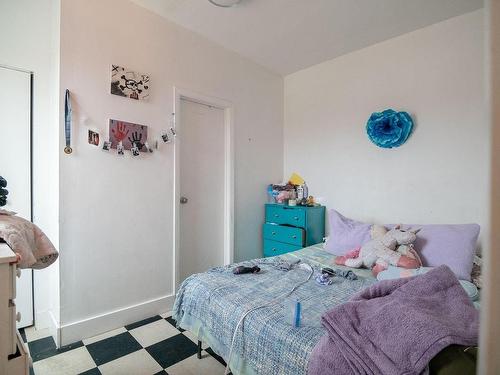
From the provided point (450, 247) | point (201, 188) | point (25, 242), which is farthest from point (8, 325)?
point (450, 247)

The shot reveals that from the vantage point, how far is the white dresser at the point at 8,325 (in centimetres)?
74

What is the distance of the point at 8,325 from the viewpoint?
0.76 m

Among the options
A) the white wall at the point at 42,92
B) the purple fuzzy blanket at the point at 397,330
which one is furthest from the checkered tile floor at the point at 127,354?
the purple fuzzy blanket at the point at 397,330

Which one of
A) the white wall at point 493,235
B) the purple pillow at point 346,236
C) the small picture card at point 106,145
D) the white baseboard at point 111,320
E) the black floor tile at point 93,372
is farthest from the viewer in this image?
the purple pillow at point 346,236

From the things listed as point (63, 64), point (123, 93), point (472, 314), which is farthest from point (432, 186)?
point (63, 64)

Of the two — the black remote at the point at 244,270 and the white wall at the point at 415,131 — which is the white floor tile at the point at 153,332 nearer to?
the black remote at the point at 244,270

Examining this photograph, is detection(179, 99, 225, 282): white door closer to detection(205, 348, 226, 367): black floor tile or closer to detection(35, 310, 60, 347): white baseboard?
detection(205, 348, 226, 367): black floor tile

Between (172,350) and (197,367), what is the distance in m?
0.25

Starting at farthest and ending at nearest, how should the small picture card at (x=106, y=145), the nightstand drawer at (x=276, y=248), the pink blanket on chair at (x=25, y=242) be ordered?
the nightstand drawer at (x=276, y=248)
the small picture card at (x=106, y=145)
the pink blanket on chair at (x=25, y=242)

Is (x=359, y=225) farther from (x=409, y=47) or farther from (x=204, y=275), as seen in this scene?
(x=409, y=47)

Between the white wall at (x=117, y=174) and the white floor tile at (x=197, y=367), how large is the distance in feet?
2.27

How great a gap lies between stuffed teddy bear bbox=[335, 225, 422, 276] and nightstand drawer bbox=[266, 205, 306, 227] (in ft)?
2.45

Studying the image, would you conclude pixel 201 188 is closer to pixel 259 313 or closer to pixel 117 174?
pixel 117 174

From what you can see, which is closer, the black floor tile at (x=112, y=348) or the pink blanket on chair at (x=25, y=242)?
the pink blanket on chair at (x=25, y=242)
